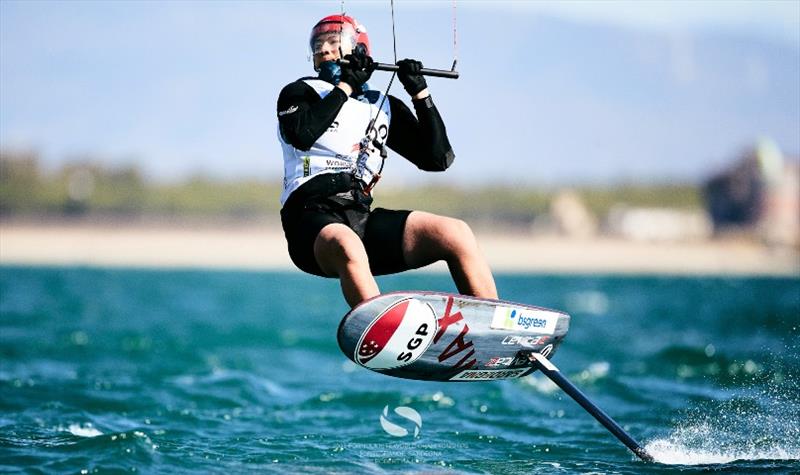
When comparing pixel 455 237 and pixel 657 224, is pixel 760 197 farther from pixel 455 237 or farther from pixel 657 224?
pixel 455 237

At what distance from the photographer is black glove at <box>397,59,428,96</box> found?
6.61 meters

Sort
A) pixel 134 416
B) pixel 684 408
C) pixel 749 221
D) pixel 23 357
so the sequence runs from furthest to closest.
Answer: pixel 749 221, pixel 23 357, pixel 684 408, pixel 134 416

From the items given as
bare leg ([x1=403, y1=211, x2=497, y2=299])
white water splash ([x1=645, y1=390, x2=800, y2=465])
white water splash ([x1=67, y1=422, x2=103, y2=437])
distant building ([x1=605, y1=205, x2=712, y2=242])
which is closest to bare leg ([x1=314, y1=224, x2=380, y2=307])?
bare leg ([x1=403, y1=211, x2=497, y2=299])

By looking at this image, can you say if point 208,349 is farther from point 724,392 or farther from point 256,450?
point 256,450

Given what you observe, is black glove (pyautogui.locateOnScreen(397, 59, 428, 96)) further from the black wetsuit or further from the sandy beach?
the sandy beach

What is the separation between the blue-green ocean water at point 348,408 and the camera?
24.3 feet

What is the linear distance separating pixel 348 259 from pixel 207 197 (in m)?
116

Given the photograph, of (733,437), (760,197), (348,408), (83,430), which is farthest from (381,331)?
(760,197)

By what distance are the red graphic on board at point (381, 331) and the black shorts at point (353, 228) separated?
0.30 m

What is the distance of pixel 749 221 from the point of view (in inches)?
4569

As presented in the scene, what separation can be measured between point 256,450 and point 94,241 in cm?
9465

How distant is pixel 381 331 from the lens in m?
6.46

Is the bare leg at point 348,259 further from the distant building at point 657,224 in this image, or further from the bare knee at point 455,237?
the distant building at point 657,224

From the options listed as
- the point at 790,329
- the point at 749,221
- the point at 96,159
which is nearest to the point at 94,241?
the point at 96,159
